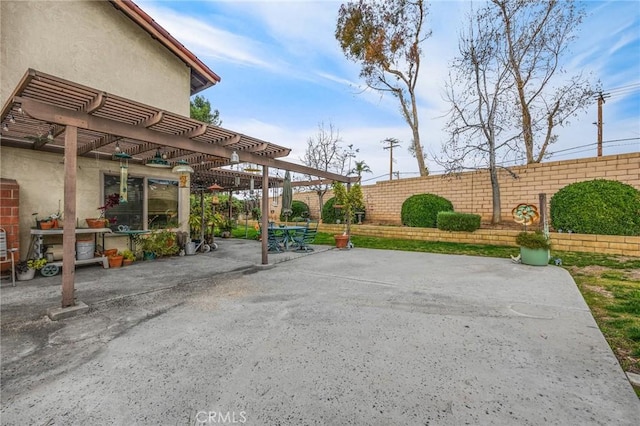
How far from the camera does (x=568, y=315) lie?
3186 millimetres

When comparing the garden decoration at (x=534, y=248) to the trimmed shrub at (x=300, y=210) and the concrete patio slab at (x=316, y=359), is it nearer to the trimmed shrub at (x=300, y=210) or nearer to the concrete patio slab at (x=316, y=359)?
the concrete patio slab at (x=316, y=359)

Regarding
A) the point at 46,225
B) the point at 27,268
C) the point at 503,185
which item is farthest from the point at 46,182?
the point at 503,185

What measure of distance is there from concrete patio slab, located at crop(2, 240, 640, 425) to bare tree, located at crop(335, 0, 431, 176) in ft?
36.9

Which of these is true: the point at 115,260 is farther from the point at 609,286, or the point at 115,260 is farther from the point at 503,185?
the point at 503,185

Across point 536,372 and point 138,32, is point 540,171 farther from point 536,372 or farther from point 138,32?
point 138,32

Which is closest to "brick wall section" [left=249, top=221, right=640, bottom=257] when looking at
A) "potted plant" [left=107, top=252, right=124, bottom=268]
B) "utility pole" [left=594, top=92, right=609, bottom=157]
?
"utility pole" [left=594, top=92, right=609, bottom=157]

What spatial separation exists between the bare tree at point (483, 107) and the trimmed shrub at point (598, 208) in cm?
189

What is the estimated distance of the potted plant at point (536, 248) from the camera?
5898 mm

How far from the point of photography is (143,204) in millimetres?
7027

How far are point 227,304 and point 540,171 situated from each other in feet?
33.1

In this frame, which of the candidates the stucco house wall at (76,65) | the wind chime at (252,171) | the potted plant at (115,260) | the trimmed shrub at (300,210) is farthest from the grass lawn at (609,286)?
the stucco house wall at (76,65)

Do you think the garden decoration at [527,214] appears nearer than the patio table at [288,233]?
Yes

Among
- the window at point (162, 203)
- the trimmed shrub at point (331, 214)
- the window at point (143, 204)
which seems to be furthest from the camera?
the trimmed shrub at point (331, 214)

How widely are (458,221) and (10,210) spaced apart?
36.5ft
